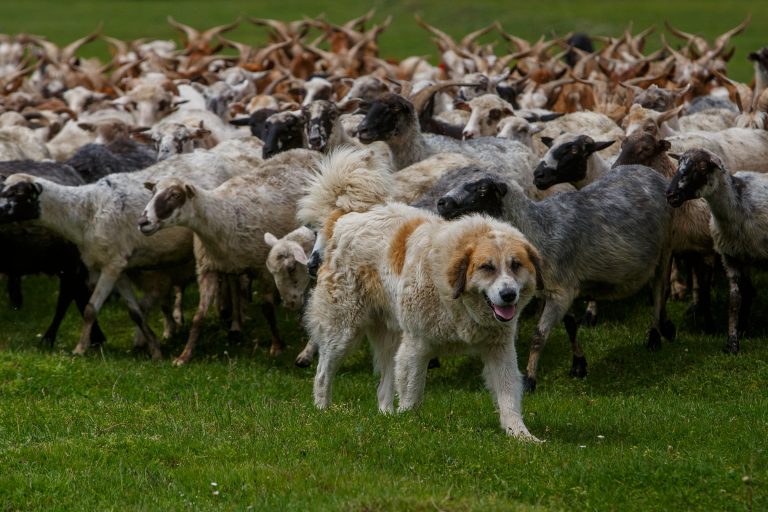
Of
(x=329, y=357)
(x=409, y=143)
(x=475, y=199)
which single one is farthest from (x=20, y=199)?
(x=475, y=199)

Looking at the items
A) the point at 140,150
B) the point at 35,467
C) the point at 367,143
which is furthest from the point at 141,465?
the point at 140,150

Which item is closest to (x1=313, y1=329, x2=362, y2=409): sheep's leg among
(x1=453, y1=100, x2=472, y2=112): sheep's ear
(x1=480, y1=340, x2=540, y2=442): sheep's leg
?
(x1=480, y1=340, x2=540, y2=442): sheep's leg

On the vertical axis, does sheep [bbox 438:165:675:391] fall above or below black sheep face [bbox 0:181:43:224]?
above

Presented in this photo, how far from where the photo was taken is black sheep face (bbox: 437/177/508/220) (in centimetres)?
1145

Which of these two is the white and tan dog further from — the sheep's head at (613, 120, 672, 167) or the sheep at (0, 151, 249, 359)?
the sheep's head at (613, 120, 672, 167)

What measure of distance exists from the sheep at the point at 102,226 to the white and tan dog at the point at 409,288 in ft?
11.2

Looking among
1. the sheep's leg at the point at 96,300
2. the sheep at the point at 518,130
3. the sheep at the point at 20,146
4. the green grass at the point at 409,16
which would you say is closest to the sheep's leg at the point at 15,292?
the sheep at the point at 20,146

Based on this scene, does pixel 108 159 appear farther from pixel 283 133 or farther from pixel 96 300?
pixel 96 300

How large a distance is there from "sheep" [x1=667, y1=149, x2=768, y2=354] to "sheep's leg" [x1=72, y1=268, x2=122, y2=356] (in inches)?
225

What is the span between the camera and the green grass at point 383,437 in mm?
8102

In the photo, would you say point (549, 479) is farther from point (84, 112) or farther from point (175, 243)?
point (84, 112)

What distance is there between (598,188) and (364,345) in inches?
114

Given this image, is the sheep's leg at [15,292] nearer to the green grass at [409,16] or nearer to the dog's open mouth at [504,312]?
the dog's open mouth at [504,312]

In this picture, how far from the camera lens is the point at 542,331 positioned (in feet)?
39.4
